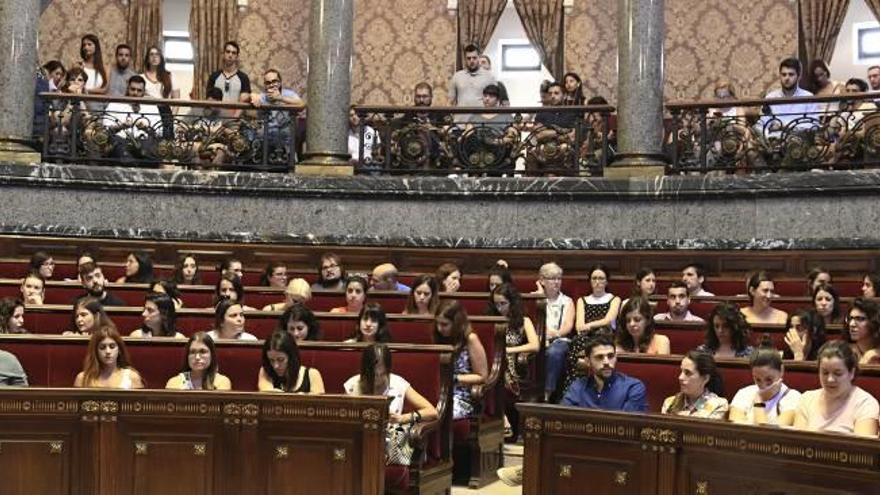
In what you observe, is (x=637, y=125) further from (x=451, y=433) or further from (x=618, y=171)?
(x=451, y=433)

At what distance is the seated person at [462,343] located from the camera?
800 centimetres

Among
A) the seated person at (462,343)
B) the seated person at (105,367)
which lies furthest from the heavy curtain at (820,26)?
the seated person at (105,367)

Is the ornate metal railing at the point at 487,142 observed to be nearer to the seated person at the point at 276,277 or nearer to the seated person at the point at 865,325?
the seated person at the point at 276,277

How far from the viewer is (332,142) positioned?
12.5 metres

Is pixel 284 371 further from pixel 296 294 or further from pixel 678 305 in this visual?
pixel 678 305

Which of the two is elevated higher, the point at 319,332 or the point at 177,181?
the point at 177,181

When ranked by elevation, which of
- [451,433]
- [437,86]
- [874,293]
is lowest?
[451,433]

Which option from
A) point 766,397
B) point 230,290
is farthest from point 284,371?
point 230,290

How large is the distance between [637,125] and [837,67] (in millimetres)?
5871

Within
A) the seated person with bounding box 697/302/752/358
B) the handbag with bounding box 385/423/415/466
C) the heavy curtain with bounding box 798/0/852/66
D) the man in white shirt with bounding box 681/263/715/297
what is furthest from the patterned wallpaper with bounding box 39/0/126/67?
the handbag with bounding box 385/423/415/466

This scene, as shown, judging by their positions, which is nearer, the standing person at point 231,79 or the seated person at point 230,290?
the seated person at point 230,290

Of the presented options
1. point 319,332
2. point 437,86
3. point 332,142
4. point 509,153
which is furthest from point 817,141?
point 437,86

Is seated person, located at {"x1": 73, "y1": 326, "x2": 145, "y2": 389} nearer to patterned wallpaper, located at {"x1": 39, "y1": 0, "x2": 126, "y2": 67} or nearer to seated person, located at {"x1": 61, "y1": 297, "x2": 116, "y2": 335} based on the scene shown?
seated person, located at {"x1": 61, "y1": 297, "x2": 116, "y2": 335}

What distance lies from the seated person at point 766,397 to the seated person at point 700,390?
0.08 m
